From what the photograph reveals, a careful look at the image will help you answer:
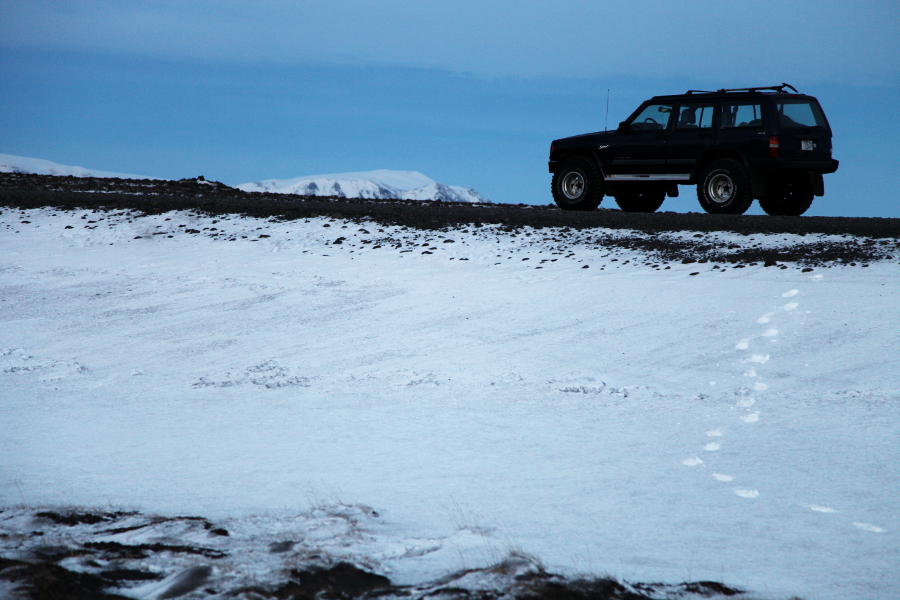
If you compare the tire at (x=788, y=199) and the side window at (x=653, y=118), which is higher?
the side window at (x=653, y=118)

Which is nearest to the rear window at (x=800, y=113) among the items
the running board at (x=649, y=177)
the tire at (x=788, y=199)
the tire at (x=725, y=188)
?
the tire at (x=725, y=188)

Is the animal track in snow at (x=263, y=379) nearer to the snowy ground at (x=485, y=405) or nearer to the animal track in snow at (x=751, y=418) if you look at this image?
the snowy ground at (x=485, y=405)

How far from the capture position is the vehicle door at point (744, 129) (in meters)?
11.1

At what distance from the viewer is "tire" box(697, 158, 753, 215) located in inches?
450

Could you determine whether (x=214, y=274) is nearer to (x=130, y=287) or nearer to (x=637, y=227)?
(x=130, y=287)

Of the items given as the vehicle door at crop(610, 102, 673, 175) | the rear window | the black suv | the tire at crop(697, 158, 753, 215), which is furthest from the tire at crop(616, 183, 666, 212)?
the rear window

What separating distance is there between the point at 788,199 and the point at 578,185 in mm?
3691

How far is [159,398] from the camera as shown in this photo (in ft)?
20.3

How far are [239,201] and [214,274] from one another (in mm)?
4704

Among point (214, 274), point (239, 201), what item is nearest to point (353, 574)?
point (214, 274)

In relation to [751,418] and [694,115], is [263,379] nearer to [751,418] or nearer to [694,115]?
[751,418]

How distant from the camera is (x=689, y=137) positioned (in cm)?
1186

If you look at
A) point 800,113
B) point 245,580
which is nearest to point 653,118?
point 800,113

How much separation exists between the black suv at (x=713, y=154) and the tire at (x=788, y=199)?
0.05 ft
